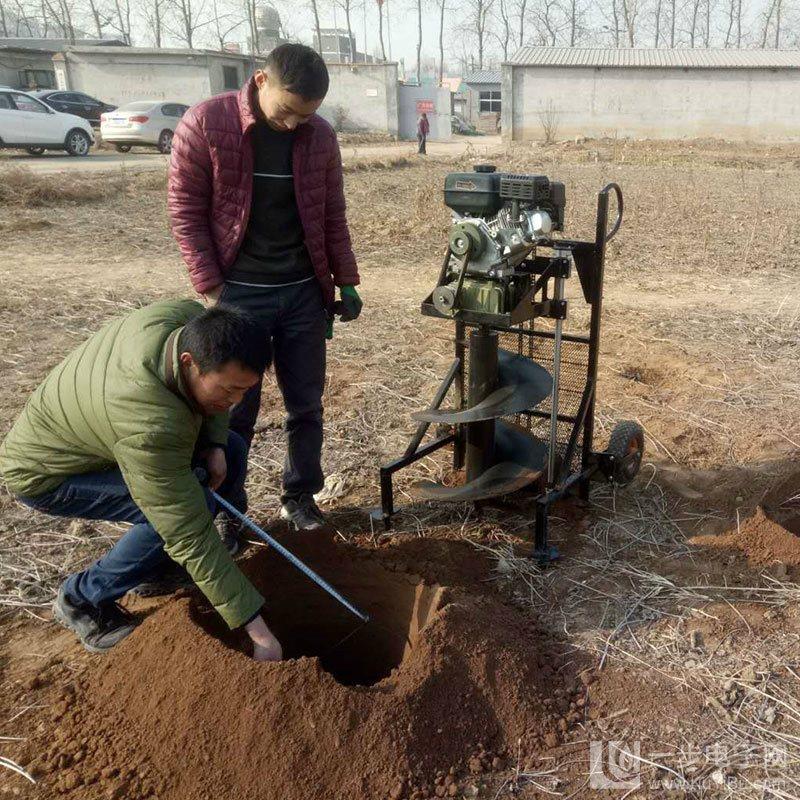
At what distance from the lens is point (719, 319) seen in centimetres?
688

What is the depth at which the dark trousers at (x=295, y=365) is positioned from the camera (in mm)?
3365

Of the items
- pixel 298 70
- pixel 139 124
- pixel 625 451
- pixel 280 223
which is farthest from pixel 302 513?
pixel 139 124

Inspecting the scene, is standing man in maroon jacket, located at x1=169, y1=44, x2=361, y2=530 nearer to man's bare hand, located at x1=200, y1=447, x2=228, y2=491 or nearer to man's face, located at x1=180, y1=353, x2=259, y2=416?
man's bare hand, located at x1=200, y1=447, x2=228, y2=491

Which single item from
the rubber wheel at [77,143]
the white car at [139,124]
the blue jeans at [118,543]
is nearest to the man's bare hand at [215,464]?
the blue jeans at [118,543]

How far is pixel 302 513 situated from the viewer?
3666 mm

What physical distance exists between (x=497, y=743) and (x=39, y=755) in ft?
4.78

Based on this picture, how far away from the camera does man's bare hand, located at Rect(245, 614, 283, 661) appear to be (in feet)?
8.23

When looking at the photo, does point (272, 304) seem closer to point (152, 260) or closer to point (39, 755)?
point (39, 755)

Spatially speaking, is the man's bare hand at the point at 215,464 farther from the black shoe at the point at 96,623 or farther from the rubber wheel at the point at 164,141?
the rubber wheel at the point at 164,141

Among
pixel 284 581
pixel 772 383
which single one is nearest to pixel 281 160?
pixel 284 581

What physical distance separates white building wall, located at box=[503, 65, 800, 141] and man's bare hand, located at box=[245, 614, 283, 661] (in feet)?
103

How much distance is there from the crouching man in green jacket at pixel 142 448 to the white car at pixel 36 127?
63.7ft

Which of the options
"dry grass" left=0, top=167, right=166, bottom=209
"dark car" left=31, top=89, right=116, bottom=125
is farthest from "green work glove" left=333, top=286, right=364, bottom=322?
"dark car" left=31, top=89, right=116, bottom=125

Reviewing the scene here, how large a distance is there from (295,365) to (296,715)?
5.25 ft
